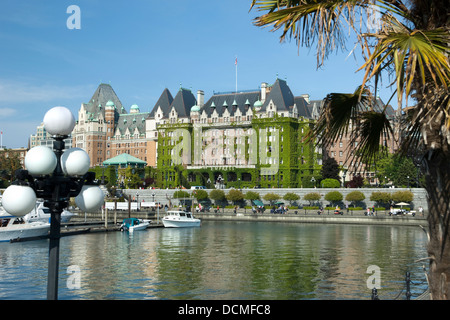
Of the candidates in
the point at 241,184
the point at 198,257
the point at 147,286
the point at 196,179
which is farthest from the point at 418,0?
the point at 196,179

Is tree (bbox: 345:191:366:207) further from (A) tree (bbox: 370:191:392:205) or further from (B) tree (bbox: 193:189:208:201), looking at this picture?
(B) tree (bbox: 193:189:208:201)

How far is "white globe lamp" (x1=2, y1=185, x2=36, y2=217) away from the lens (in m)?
8.51

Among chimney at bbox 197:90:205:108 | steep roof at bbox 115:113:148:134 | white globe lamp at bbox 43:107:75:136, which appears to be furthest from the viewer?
steep roof at bbox 115:113:148:134

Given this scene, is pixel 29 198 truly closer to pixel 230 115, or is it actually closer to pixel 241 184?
pixel 241 184

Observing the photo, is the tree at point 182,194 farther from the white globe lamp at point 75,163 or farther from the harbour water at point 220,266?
the white globe lamp at point 75,163

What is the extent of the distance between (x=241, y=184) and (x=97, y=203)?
122 metres

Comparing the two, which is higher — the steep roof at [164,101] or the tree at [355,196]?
the steep roof at [164,101]

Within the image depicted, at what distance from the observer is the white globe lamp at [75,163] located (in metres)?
8.91

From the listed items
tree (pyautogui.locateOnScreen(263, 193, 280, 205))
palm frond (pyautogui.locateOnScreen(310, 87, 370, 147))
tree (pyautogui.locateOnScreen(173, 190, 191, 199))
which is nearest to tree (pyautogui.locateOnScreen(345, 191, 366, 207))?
tree (pyautogui.locateOnScreen(263, 193, 280, 205))

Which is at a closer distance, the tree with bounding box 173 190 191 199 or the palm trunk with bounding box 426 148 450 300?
the palm trunk with bounding box 426 148 450 300

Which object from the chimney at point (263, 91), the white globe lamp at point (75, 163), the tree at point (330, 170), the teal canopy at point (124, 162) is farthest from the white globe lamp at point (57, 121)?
the teal canopy at point (124, 162)

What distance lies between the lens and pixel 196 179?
5497 inches

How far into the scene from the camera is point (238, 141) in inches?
5512

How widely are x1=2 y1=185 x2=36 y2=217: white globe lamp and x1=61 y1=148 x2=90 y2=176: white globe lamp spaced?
687 mm
